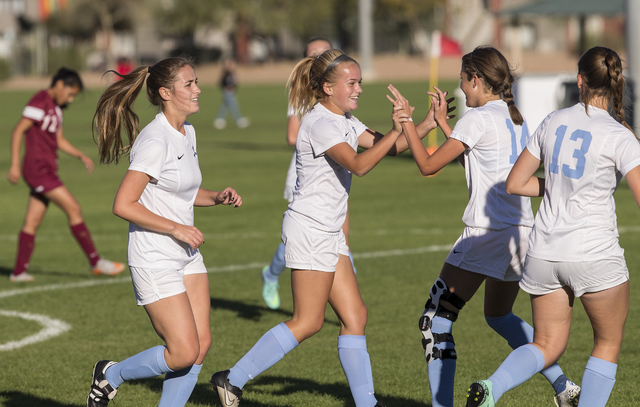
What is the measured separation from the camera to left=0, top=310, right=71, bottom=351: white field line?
675cm

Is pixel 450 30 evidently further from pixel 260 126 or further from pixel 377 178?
pixel 377 178

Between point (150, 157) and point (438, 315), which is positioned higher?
point (150, 157)

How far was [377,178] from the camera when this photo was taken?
17.2 meters

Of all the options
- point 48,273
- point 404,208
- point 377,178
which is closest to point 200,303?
point 48,273

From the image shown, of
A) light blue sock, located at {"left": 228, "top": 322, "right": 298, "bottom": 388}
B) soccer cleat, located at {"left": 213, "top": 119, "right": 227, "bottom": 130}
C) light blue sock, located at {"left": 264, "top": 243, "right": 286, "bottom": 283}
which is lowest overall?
soccer cleat, located at {"left": 213, "top": 119, "right": 227, "bottom": 130}

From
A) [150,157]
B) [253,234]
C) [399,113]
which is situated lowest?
[253,234]

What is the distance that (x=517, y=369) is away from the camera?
4012 millimetres

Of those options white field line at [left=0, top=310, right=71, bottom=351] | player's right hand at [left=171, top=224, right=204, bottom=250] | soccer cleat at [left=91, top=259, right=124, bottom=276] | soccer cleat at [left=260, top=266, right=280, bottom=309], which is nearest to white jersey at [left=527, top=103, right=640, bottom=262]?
player's right hand at [left=171, top=224, right=204, bottom=250]

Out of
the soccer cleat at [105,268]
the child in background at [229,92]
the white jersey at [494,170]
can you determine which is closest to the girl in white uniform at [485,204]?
the white jersey at [494,170]

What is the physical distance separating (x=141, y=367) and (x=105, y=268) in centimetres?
508

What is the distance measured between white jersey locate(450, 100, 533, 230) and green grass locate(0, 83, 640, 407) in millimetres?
1278

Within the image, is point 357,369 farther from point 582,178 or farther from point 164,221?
point 582,178

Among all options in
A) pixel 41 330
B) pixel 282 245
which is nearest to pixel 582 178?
pixel 282 245

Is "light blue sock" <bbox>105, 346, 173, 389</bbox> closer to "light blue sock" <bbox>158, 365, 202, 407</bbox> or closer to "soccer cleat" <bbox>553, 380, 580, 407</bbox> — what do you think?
"light blue sock" <bbox>158, 365, 202, 407</bbox>
